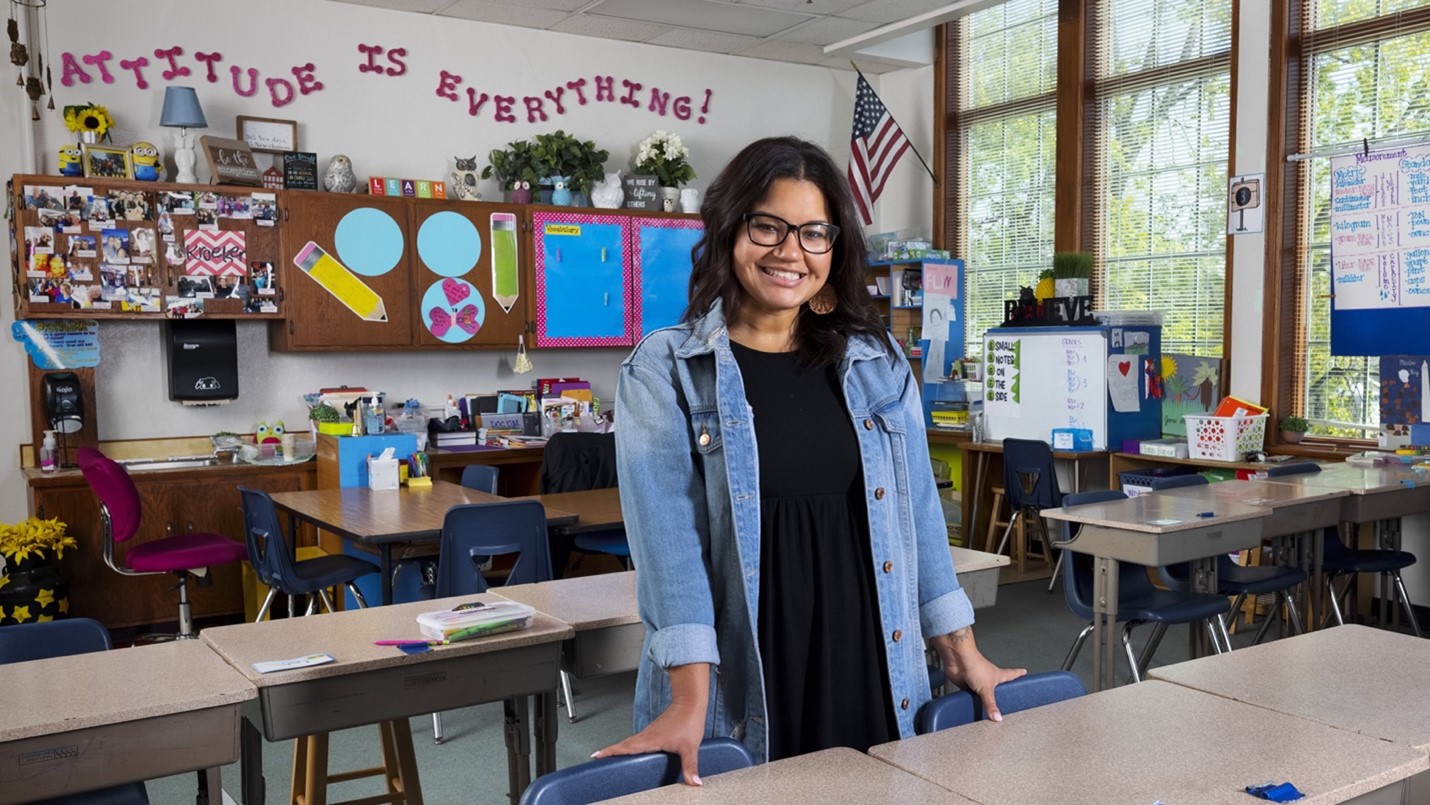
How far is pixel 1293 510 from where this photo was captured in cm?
471

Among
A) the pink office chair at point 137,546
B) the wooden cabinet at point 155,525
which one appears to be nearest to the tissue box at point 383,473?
the pink office chair at point 137,546

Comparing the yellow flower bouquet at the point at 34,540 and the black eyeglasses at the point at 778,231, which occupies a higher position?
the black eyeglasses at the point at 778,231

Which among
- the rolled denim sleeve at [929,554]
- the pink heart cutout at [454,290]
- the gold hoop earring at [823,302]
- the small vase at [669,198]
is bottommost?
the rolled denim sleeve at [929,554]

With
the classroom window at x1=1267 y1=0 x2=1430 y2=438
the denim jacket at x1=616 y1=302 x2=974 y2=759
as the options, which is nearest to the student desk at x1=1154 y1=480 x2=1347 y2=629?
the classroom window at x1=1267 y1=0 x2=1430 y2=438

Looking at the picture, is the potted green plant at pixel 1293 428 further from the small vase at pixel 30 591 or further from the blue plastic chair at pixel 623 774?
the small vase at pixel 30 591

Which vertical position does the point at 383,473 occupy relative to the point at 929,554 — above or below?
below

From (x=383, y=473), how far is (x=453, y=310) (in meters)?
1.63

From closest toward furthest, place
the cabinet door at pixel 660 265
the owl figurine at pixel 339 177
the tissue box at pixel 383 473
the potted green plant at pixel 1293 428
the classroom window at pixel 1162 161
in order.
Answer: the tissue box at pixel 383 473
the potted green plant at pixel 1293 428
the owl figurine at pixel 339 177
the classroom window at pixel 1162 161
the cabinet door at pixel 660 265

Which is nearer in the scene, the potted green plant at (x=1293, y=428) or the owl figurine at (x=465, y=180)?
the potted green plant at (x=1293, y=428)

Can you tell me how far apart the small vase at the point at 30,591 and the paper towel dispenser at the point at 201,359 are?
1228 millimetres

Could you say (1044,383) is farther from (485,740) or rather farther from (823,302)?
(823,302)

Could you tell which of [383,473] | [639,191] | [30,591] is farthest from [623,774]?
[639,191]

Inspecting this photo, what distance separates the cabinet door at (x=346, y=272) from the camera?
6414 millimetres

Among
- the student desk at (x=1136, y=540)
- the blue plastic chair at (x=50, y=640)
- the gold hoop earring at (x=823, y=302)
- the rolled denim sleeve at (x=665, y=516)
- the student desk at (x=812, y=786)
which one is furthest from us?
the student desk at (x=1136, y=540)
